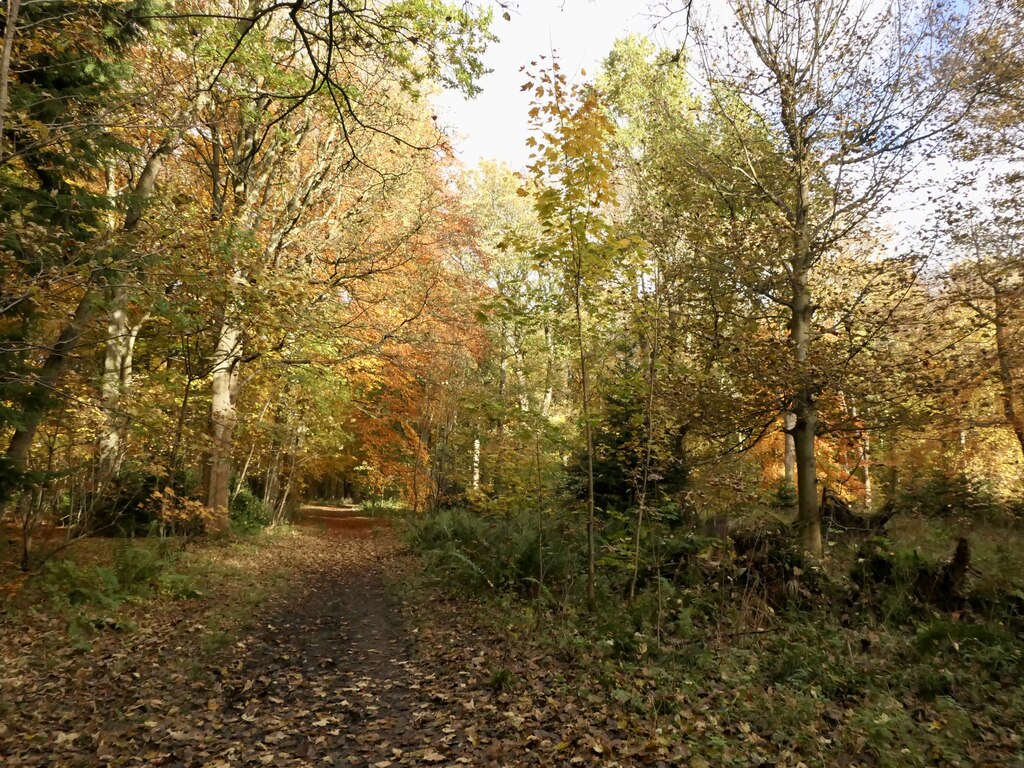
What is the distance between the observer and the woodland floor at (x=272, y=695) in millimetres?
4602

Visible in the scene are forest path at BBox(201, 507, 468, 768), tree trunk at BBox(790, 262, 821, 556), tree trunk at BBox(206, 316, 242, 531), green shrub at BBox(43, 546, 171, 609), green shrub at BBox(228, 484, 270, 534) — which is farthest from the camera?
green shrub at BBox(228, 484, 270, 534)

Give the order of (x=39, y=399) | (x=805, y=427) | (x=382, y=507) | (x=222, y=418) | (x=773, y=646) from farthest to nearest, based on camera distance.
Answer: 1. (x=382, y=507)
2. (x=222, y=418)
3. (x=805, y=427)
4. (x=39, y=399)
5. (x=773, y=646)

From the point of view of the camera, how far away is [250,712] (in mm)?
5398

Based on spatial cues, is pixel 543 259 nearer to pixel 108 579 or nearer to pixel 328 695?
pixel 328 695

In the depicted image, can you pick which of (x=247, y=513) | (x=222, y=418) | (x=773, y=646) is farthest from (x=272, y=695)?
(x=247, y=513)

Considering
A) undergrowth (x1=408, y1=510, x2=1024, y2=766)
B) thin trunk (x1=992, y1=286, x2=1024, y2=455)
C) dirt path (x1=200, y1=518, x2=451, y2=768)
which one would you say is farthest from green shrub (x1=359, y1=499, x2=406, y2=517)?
thin trunk (x1=992, y1=286, x2=1024, y2=455)

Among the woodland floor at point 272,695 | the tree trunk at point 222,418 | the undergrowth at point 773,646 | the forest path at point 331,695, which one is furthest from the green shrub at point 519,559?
the tree trunk at point 222,418

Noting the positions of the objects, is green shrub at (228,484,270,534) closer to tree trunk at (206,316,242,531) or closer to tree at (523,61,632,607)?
tree trunk at (206,316,242,531)

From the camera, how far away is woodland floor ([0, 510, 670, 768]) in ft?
15.1

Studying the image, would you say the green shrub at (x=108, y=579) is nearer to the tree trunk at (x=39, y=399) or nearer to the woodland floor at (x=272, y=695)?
the woodland floor at (x=272, y=695)

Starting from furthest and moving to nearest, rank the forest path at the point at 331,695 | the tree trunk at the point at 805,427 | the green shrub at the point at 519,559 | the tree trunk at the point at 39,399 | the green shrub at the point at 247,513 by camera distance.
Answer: the green shrub at the point at 247,513 → the tree trunk at the point at 805,427 → the green shrub at the point at 519,559 → the tree trunk at the point at 39,399 → the forest path at the point at 331,695

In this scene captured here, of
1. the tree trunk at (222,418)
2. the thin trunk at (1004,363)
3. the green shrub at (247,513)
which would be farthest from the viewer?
the green shrub at (247,513)

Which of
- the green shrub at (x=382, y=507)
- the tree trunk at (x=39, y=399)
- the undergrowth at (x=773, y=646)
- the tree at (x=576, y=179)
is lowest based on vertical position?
the green shrub at (x=382, y=507)

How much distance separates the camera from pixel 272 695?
5.82 meters
